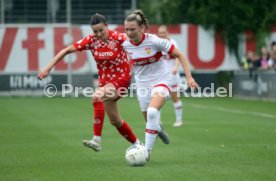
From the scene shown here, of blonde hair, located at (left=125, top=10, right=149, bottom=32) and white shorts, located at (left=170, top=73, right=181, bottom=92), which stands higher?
blonde hair, located at (left=125, top=10, right=149, bottom=32)

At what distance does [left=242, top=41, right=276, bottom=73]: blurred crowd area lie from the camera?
27.8m

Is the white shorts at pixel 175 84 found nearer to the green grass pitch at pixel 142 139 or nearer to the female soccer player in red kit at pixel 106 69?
the green grass pitch at pixel 142 139

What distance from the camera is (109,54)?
10.9 metres

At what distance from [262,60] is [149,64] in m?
18.8

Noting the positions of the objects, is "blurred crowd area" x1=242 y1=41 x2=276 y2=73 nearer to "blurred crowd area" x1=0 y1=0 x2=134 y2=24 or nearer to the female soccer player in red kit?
"blurred crowd area" x1=0 y1=0 x2=134 y2=24

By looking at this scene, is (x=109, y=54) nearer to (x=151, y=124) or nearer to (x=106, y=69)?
Answer: (x=106, y=69)

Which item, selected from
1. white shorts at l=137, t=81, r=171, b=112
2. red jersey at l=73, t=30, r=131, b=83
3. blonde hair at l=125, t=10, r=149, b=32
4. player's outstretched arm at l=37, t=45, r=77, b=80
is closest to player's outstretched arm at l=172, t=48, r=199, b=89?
white shorts at l=137, t=81, r=171, b=112

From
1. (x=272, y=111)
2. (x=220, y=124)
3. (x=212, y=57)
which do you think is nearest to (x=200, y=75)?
(x=212, y=57)

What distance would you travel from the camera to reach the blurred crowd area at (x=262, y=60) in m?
27.8

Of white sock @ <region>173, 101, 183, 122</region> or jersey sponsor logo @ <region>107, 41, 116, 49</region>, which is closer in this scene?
jersey sponsor logo @ <region>107, 41, 116, 49</region>

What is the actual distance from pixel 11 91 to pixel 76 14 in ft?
25.1

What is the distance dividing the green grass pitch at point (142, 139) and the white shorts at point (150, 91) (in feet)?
2.65

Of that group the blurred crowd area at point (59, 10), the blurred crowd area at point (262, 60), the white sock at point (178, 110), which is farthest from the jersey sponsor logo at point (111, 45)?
the blurred crowd area at point (59, 10)

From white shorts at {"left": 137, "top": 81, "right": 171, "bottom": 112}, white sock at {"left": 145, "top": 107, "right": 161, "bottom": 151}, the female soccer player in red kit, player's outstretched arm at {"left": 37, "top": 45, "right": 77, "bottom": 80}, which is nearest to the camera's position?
white sock at {"left": 145, "top": 107, "right": 161, "bottom": 151}
